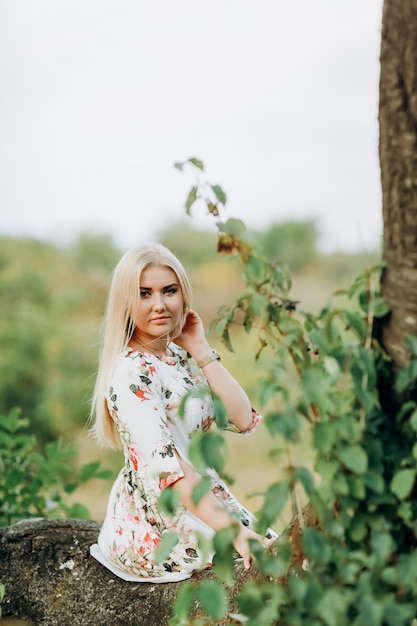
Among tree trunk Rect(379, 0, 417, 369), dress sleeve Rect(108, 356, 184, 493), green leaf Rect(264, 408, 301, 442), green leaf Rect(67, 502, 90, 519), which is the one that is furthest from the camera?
green leaf Rect(67, 502, 90, 519)

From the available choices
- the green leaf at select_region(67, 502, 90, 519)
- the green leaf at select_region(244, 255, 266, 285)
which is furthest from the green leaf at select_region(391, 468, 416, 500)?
the green leaf at select_region(67, 502, 90, 519)

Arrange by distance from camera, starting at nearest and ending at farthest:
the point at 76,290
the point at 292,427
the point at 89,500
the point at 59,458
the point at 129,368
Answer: the point at 292,427 < the point at 129,368 < the point at 59,458 < the point at 89,500 < the point at 76,290

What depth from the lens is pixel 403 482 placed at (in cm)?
154

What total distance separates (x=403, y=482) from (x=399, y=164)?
0.58 metres

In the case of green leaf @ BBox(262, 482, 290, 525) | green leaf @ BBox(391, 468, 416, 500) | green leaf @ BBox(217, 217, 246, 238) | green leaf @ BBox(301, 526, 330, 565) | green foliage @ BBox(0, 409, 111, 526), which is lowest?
green foliage @ BBox(0, 409, 111, 526)

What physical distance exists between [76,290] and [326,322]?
17.3 metres

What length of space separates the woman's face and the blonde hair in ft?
0.06

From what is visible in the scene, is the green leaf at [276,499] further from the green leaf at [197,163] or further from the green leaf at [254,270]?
the green leaf at [197,163]

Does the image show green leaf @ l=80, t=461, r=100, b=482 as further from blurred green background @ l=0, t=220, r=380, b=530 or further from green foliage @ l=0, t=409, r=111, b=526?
blurred green background @ l=0, t=220, r=380, b=530

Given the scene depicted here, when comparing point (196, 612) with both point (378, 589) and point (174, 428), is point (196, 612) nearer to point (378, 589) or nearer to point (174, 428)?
point (174, 428)

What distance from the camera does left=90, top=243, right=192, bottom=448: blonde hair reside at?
254 centimetres

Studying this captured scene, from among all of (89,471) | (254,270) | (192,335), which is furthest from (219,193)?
(89,471)

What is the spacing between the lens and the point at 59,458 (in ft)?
11.4

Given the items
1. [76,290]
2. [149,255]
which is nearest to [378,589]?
[149,255]
